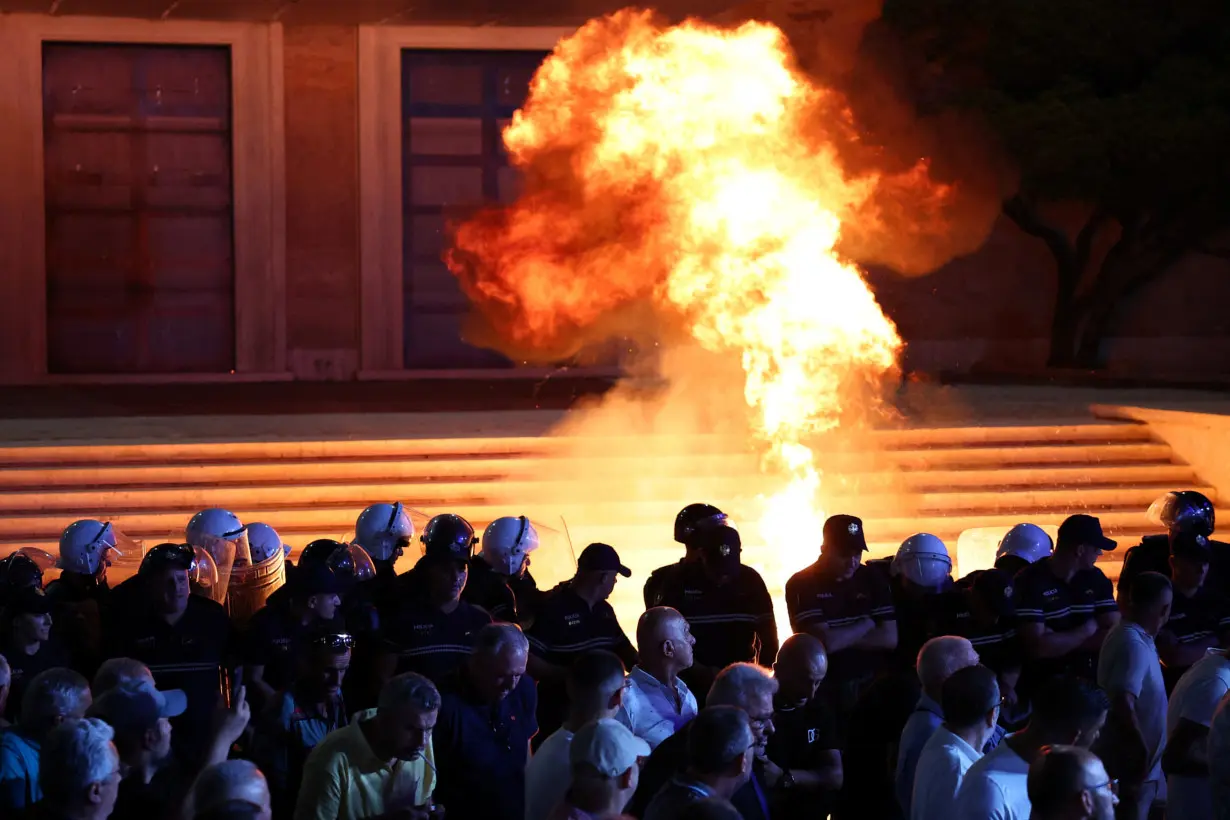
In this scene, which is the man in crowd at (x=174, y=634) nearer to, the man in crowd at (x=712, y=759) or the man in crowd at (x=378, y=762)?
the man in crowd at (x=378, y=762)

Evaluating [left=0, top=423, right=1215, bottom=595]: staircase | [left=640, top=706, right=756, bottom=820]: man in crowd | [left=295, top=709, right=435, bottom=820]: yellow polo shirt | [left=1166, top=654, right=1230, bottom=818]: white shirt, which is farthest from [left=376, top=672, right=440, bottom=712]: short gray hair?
[left=0, top=423, right=1215, bottom=595]: staircase

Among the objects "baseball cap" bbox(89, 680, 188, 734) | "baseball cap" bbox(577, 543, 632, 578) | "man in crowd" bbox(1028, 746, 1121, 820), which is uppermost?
"baseball cap" bbox(577, 543, 632, 578)

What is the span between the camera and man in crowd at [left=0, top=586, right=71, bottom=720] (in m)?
6.70

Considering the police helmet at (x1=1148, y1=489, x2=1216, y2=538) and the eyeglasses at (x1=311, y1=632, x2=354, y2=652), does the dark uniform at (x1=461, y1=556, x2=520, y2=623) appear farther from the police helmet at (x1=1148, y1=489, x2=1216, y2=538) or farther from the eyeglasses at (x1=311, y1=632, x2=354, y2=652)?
the police helmet at (x1=1148, y1=489, x2=1216, y2=538)

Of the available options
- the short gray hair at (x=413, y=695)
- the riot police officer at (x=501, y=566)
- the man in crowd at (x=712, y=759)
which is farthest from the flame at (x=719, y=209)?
the man in crowd at (x=712, y=759)

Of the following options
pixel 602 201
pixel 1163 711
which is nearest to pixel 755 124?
pixel 602 201

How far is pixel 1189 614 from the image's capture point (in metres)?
7.62

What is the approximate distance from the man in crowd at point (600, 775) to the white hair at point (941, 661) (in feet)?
5.14

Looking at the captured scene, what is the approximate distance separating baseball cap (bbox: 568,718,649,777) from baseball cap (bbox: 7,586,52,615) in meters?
3.00

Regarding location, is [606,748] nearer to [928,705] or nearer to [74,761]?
[74,761]

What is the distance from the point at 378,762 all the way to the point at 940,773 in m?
1.76

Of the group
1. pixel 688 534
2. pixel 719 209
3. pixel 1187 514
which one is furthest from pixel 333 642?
pixel 719 209

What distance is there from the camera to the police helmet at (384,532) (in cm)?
880

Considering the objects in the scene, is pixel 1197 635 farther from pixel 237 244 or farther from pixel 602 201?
pixel 237 244
